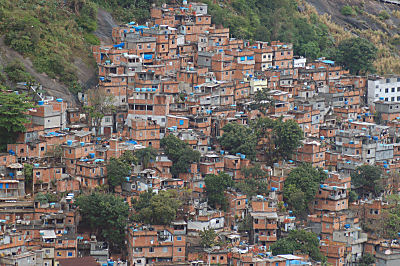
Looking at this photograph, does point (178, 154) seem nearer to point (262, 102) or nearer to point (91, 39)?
point (262, 102)

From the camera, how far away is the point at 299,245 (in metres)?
49.2

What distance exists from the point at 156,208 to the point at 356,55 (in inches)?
967

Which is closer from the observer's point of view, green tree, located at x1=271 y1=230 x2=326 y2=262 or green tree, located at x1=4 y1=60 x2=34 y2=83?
green tree, located at x1=271 y1=230 x2=326 y2=262

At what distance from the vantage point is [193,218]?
4969cm

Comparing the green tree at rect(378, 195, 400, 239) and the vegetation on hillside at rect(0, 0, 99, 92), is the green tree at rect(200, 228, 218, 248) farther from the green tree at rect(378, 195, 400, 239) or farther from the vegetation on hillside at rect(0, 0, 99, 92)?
the vegetation on hillside at rect(0, 0, 99, 92)

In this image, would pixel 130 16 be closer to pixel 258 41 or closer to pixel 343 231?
pixel 258 41

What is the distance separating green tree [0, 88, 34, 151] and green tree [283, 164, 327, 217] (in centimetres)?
1223

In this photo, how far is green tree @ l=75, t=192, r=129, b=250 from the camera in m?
47.1

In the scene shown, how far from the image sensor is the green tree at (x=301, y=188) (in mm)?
52375

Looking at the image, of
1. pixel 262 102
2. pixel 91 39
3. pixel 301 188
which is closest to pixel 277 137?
pixel 301 188

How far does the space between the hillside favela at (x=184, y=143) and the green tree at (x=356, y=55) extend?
8 cm

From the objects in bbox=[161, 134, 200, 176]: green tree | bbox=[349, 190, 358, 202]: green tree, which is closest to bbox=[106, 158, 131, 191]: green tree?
bbox=[161, 134, 200, 176]: green tree

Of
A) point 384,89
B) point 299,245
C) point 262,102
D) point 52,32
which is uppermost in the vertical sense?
point 52,32

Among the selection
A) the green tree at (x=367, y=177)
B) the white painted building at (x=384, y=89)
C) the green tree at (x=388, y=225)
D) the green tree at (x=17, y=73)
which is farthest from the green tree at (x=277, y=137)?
the green tree at (x=17, y=73)
